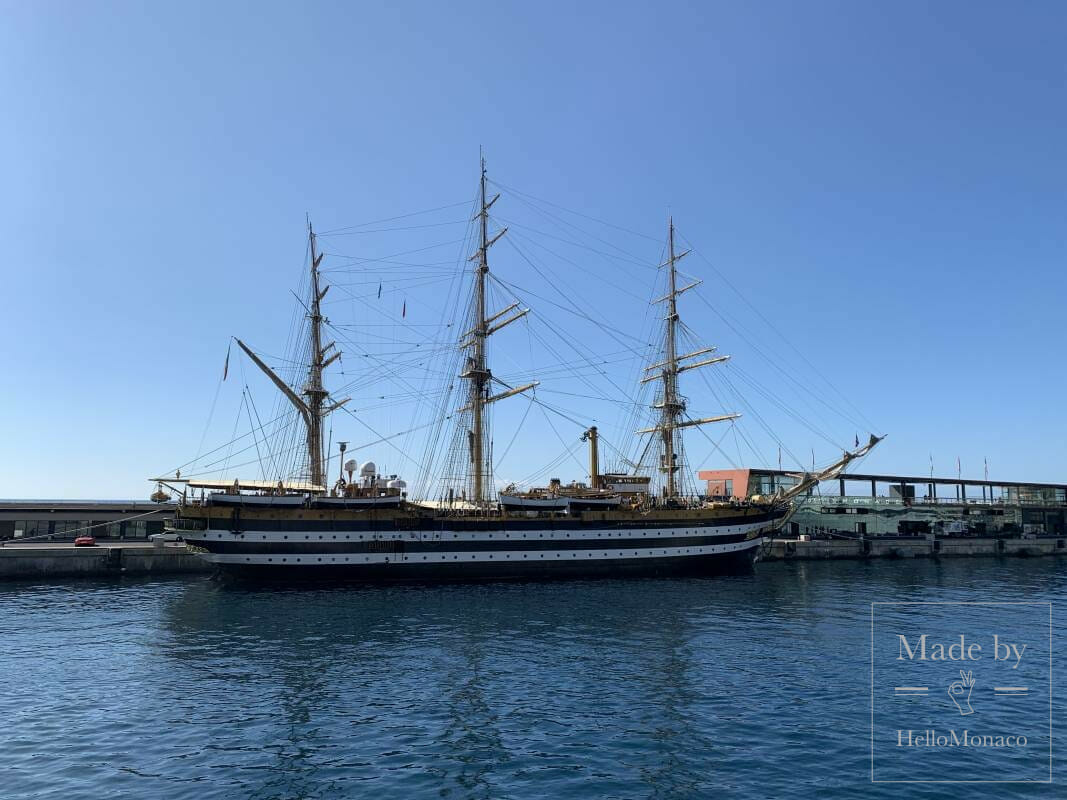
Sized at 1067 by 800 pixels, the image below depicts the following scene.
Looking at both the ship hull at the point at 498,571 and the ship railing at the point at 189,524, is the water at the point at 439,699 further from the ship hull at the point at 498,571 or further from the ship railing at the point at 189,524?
the ship railing at the point at 189,524

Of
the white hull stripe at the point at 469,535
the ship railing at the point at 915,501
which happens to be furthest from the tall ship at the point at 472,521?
the ship railing at the point at 915,501

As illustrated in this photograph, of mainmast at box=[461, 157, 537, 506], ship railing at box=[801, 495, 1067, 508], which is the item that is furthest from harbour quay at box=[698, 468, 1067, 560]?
mainmast at box=[461, 157, 537, 506]

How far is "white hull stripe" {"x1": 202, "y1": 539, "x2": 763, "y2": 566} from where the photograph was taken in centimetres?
3984

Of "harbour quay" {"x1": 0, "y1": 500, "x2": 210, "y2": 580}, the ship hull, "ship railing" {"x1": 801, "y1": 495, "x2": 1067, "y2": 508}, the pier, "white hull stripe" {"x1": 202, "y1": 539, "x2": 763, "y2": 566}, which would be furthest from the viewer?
"ship railing" {"x1": 801, "y1": 495, "x2": 1067, "y2": 508}

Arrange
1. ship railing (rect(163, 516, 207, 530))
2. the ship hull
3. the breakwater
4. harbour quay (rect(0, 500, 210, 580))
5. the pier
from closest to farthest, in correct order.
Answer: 1. ship railing (rect(163, 516, 207, 530))
2. the ship hull
3. the pier
4. harbour quay (rect(0, 500, 210, 580))
5. the breakwater

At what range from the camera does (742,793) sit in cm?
1292

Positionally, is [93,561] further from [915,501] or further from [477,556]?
Answer: [915,501]

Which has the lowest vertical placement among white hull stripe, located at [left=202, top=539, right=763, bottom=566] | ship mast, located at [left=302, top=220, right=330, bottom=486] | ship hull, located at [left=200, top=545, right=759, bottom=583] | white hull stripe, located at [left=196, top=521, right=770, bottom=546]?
ship hull, located at [left=200, top=545, right=759, bottom=583]

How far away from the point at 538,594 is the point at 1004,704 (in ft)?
76.5

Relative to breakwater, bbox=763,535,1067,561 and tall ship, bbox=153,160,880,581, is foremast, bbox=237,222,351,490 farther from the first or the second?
breakwater, bbox=763,535,1067,561

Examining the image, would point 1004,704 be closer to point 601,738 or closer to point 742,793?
point 742,793

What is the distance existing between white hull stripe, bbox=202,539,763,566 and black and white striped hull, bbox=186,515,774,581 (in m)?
0.06

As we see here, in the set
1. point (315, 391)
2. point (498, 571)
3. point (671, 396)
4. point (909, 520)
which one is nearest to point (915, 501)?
point (909, 520)

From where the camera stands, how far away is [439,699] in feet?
60.6
